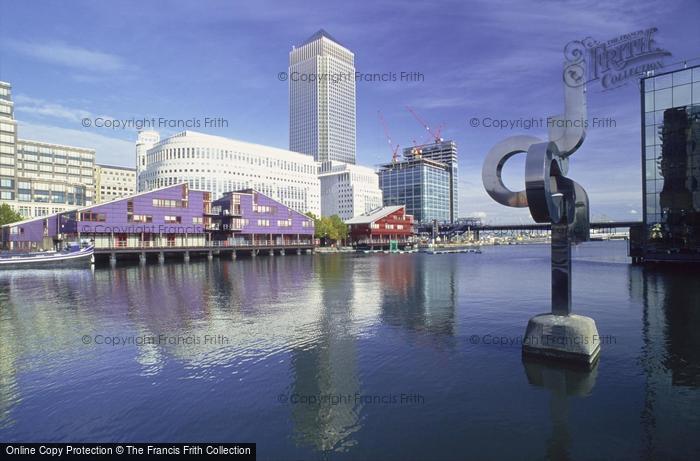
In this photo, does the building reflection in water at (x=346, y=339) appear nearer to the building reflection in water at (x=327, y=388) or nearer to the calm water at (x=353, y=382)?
the building reflection in water at (x=327, y=388)

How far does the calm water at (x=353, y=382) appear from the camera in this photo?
43.6 feet

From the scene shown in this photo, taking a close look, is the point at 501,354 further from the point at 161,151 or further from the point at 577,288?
the point at 161,151

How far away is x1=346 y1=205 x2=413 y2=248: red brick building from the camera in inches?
6932

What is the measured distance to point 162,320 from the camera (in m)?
30.9

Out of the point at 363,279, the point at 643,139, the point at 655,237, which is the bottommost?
the point at 363,279

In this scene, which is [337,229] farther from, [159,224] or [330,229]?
[159,224]

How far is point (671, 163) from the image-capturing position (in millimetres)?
63500

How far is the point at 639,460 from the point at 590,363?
8.15 metres

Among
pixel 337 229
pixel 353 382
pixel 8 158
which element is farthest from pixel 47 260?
pixel 337 229

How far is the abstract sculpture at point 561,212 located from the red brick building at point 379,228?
153 meters

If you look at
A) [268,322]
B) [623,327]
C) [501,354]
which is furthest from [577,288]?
[268,322]

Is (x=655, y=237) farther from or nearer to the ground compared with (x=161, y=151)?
nearer to the ground

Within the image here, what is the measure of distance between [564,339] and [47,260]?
90739mm

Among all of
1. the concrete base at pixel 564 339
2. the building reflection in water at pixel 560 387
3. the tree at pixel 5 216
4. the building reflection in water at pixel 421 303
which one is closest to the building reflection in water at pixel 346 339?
the building reflection in water at pixel 421 303
